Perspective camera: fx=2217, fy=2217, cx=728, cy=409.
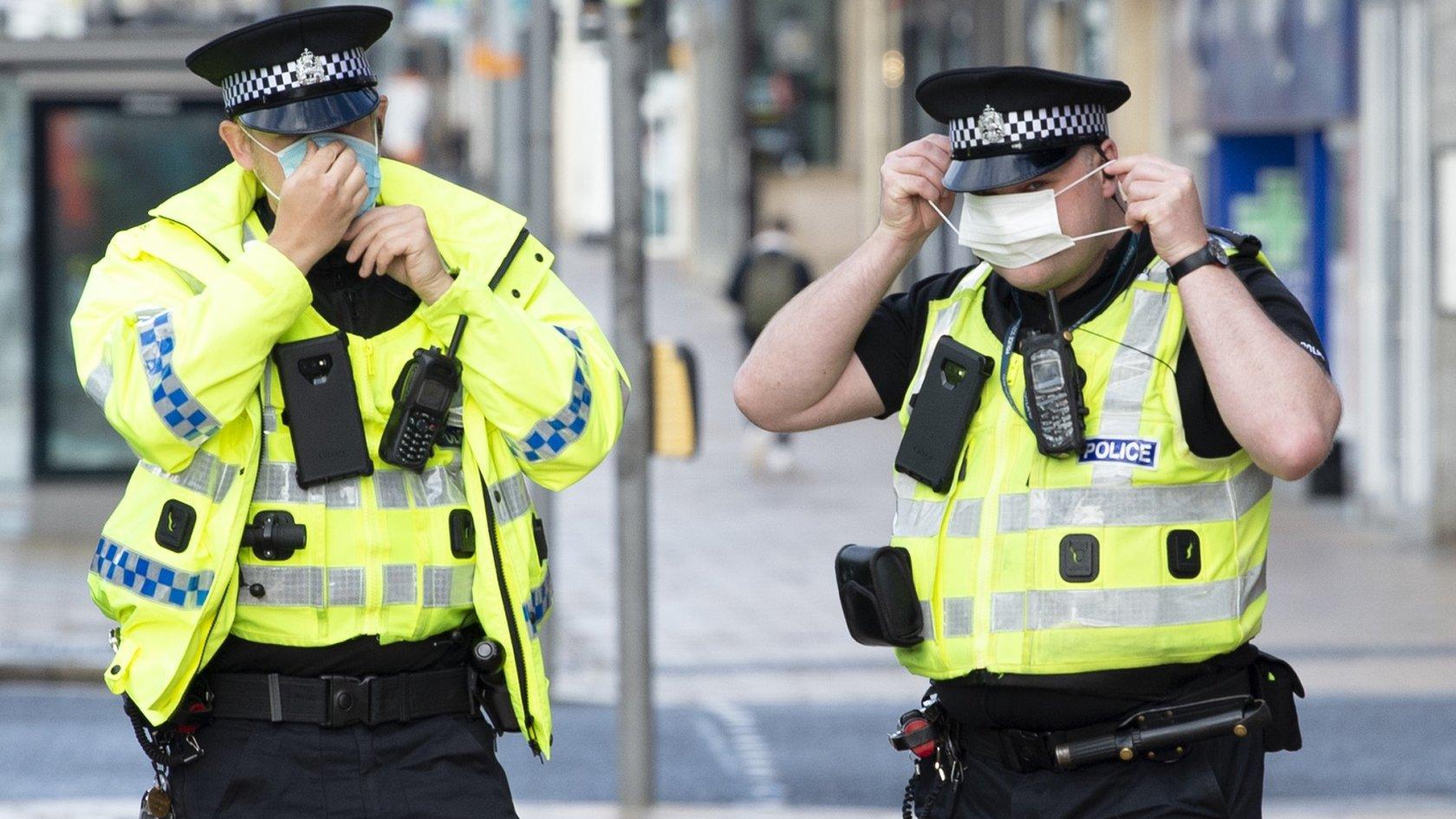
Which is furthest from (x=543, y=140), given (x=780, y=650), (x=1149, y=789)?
(x=1149, y=789)

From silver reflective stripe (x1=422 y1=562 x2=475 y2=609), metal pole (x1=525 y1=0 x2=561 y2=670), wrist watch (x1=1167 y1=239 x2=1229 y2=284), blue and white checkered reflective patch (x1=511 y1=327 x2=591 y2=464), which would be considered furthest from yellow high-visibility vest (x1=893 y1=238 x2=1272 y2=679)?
metal pole (x1=525 y1=0 x2=561 y2=670)

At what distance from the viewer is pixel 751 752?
8211 mm

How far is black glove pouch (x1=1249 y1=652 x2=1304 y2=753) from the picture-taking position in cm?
364

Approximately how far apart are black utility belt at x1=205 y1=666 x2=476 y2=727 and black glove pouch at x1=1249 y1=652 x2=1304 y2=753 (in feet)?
4.49

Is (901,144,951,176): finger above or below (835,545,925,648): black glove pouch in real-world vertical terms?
above

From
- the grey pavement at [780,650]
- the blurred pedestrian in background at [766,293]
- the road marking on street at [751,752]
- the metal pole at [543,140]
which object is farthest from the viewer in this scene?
the blurred pedestrian in background at [766,293]

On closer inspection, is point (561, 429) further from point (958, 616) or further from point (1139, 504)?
point (1139, 504)

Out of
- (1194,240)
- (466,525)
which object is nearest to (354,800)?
(466,525)

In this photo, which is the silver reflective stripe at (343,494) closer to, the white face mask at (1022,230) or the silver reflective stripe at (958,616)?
the silver reflective stripe at (958,616)

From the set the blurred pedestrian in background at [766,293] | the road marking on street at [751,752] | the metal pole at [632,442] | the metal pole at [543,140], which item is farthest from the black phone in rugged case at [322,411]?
the blurred pedestrian in background at [766,293]

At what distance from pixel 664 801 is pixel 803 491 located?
8552mm

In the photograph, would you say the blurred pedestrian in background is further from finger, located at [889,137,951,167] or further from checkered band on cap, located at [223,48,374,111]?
checkered band on cap, located at [223,48,374,111]

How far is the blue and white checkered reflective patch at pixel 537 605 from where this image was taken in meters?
3.72

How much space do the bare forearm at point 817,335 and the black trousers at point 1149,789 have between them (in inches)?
29.5
